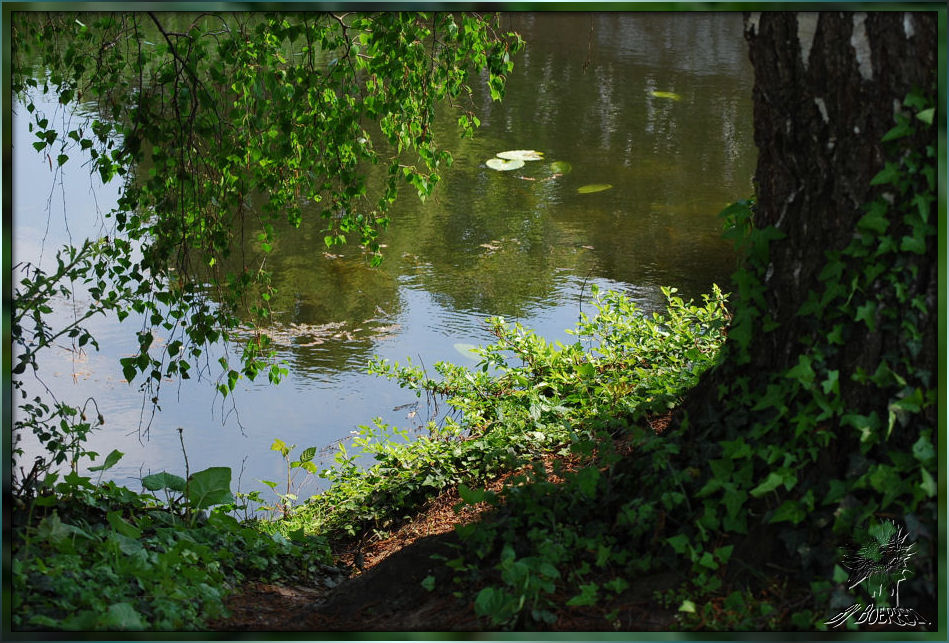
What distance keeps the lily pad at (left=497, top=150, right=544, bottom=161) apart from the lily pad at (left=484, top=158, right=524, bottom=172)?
9 centimetres

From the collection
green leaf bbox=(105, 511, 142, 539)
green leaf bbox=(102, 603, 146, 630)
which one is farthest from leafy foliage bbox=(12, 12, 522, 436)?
green leaf bbox=(102, 603, 146, 630)

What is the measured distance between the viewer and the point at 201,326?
3602 mm

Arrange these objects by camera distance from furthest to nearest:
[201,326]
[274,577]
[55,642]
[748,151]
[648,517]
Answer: [748,151] → [201,326] → [274,577] → [648,517] → [55,642]

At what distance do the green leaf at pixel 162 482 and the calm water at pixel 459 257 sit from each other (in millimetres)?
1162

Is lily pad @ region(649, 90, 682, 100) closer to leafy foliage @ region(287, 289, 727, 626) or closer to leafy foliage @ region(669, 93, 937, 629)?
leafy foliage @ region(287, 289, 727, 626)

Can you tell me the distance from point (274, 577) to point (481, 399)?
74.2 inches

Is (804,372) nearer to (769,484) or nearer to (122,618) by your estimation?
(769,484)

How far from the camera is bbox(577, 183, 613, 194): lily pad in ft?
29.6

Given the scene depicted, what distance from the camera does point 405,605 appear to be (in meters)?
2.85

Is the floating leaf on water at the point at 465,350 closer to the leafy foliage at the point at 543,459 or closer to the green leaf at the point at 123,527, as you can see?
the leafy foliage at the point at 543,459

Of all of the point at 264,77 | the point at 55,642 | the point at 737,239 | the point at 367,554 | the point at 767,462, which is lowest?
the point at 367,554

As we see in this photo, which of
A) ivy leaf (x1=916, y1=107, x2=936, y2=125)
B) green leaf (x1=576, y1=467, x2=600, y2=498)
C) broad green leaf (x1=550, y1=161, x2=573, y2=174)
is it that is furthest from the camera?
broad green leaf (x1=550, y1=161, x2=573, y2=174)

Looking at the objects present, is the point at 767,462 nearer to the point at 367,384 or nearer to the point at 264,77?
the point at 264,77

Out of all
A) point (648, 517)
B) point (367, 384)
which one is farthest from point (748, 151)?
point (648, 517)
